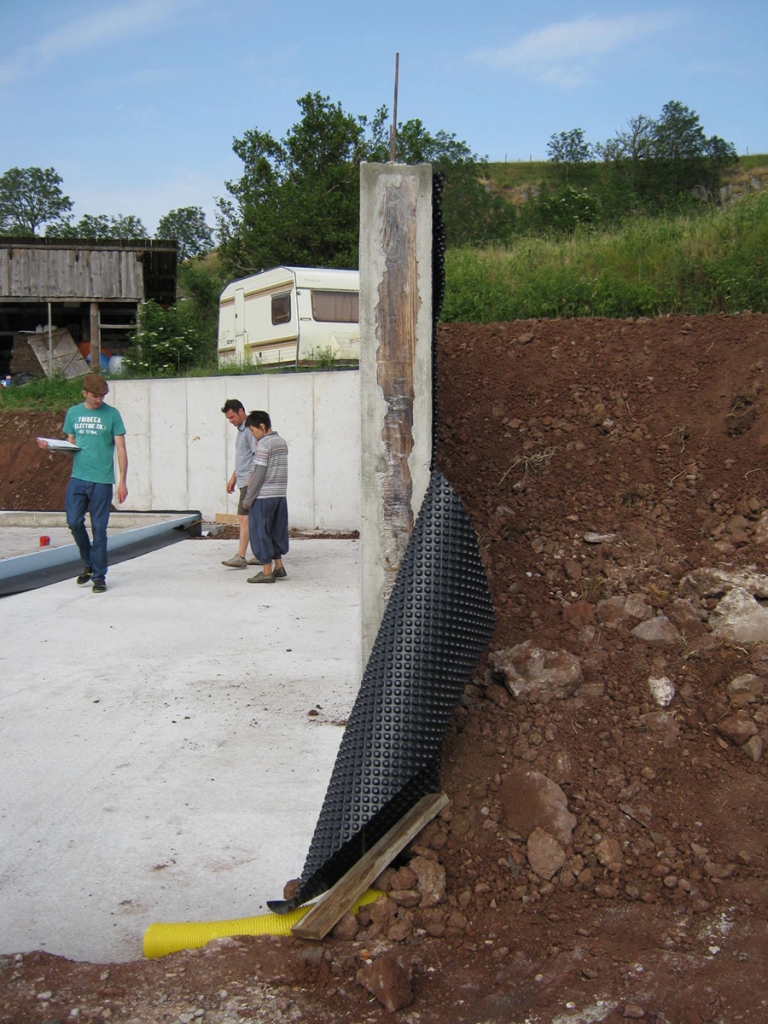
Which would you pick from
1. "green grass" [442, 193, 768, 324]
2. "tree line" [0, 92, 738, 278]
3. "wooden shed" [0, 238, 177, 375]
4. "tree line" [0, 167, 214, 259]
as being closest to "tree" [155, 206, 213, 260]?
"tree line" [0, 167, 214, 259]

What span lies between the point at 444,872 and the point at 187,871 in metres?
0.93

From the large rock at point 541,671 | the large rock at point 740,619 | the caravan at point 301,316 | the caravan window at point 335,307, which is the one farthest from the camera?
the caravan window at point 335,307

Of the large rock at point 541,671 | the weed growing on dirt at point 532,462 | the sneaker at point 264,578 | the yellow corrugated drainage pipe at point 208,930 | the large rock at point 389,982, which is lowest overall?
the yellow corrugated drainage pipe at point 208,930

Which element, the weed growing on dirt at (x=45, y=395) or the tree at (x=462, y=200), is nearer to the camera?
the weed growing on dirt at (x=45, y=395)

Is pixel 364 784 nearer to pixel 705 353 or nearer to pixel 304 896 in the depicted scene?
pixel 304 896

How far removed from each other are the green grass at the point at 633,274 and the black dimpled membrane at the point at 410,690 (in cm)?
686

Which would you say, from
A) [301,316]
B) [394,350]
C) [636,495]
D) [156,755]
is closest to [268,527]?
[636,495]

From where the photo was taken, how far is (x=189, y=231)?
6869 cm

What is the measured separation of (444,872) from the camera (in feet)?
9.45

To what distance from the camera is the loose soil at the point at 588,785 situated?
94.5 inches

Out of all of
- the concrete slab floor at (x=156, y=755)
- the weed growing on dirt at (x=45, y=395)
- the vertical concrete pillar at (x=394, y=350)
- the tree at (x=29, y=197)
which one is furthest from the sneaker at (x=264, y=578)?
the tree at (x=29, y=197)

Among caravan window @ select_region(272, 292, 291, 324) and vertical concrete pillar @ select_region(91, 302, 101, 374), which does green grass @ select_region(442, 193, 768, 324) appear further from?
vertical concrete pillar @ select_region(91, 302, 101, 374)

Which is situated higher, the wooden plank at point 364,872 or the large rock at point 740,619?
the large rock at point 740,619

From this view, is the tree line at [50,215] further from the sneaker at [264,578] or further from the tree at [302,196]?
the sneaker at [264,578]
